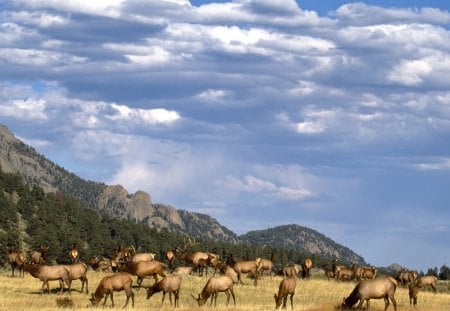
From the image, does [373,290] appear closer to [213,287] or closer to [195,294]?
[213,287]

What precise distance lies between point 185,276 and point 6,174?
367 feet

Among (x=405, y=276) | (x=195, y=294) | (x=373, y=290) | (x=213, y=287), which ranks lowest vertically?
(x=195, y=294)

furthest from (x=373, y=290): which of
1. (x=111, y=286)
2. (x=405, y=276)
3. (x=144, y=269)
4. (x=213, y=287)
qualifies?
(x=405, y=276)

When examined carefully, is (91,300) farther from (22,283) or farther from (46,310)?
(22,283)

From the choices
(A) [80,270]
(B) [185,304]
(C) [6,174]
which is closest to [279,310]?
(B) [185,304]

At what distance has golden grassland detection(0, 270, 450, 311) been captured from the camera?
142ft

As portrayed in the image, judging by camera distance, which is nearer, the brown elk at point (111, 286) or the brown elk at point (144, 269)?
the brown elk at point (111, 286)

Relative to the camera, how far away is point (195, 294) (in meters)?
50.0

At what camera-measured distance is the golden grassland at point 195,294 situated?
43.2 meters

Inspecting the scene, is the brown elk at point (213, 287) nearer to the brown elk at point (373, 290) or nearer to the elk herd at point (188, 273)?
the elk herd at point (188, 273)

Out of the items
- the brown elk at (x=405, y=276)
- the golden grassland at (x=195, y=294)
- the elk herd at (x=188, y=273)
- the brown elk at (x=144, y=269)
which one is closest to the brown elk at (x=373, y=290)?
the elk herd at (x=188, y=273)

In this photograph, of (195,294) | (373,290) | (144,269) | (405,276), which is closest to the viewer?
(373,290)

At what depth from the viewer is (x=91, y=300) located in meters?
42.8

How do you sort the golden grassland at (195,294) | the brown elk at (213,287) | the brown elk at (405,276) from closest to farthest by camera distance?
the golden grassland at (195,294) < the brown elk at (213,287) < the brown elk at (405,276)
